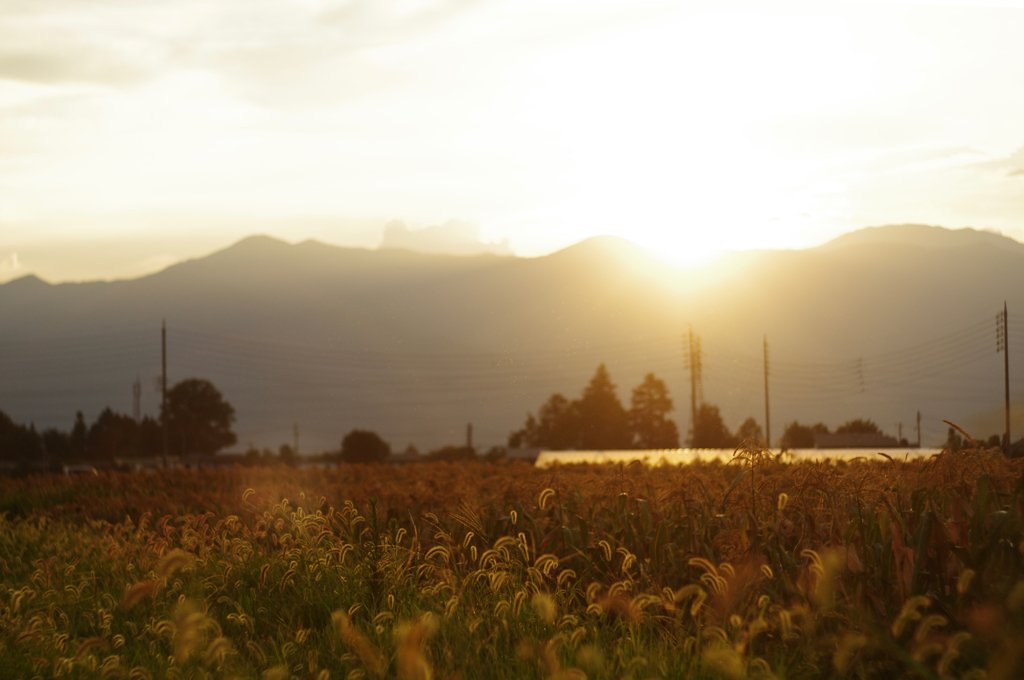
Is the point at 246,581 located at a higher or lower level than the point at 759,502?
lower

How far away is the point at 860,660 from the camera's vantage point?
180 inches

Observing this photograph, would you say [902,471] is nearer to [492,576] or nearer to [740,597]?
[740,597]

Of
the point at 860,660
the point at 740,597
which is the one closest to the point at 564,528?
the point at 740,597

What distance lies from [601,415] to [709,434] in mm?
23767

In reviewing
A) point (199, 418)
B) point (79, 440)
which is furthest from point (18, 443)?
point (199, 418)

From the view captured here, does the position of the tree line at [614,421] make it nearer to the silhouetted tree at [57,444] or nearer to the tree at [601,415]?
the tree at [601,415]

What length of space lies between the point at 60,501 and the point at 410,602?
37.8ft

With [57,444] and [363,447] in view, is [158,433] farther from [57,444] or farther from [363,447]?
[363,447]

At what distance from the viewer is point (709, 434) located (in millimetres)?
68562

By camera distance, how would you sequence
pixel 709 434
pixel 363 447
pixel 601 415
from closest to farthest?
pixel 709 434 → pixel 363 447 → pixel 601 415

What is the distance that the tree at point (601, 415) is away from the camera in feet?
299

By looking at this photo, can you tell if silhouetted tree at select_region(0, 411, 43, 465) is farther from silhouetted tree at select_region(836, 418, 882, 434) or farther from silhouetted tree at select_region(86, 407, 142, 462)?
silhouetted tree at select_region(836, 418, 882, 434)

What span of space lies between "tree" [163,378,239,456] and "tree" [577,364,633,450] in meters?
49.1

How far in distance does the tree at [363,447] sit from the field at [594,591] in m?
68.2
